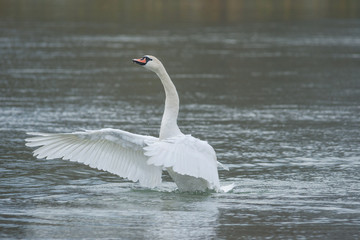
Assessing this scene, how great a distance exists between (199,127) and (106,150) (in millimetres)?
4823

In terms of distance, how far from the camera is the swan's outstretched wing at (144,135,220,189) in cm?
938

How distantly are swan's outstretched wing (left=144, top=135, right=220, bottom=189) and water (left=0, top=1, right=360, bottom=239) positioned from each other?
0.41 metres

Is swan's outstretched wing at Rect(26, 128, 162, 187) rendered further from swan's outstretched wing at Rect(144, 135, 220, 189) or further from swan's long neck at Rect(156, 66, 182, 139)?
swan's outstretched wing at Rect(144, 135, 220, 189)

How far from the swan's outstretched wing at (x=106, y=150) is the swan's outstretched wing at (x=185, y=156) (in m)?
0.78

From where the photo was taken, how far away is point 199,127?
1538 centimetres

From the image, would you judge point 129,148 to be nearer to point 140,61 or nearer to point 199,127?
point 140,61

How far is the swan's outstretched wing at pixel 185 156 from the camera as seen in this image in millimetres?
9383

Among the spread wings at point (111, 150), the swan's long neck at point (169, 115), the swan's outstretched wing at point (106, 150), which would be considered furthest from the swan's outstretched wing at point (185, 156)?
the swan's outstretched wing at point (106, 150)

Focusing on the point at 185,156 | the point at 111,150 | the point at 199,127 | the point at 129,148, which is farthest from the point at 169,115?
the point at 199,127

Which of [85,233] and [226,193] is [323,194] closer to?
[226,193]

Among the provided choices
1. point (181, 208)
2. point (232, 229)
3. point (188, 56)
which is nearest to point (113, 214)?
point (181, 208)

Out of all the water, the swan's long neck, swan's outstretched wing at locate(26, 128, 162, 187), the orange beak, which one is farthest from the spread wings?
the orange beak

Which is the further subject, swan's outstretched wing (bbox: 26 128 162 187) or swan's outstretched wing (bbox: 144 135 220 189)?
swan's outstretched wing (bbox: 26 128 162 187)

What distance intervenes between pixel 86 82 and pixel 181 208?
509 inches
